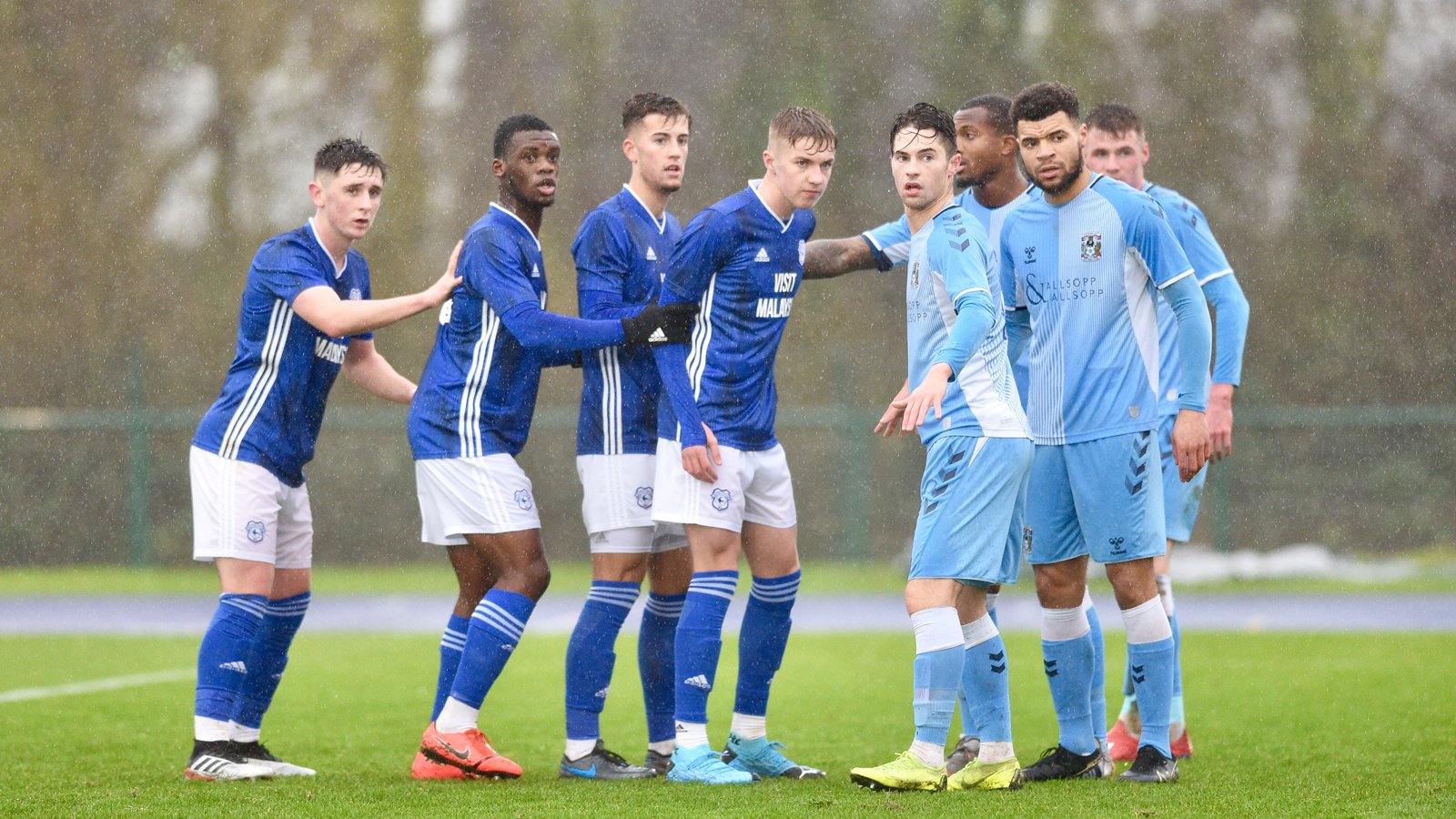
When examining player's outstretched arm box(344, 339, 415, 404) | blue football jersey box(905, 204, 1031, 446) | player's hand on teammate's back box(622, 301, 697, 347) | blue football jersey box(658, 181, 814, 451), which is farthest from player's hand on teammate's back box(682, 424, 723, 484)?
player's outstretched arm box(344, 339, 415, 404)

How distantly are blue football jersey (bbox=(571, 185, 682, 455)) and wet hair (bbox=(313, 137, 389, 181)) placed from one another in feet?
2.70

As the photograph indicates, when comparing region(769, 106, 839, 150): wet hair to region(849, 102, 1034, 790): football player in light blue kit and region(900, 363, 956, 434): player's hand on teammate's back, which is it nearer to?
region(849, 102, 1034, 790): football player in light blue kit

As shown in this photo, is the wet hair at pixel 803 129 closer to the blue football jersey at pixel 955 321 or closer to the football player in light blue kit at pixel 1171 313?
the blue football jersey at pixel 955 321

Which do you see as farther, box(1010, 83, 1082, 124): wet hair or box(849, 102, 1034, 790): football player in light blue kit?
box(1010, 83, 1082, 124): wet hair

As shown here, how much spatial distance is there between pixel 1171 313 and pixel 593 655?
102 inches

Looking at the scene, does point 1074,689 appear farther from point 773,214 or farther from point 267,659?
point 267,659

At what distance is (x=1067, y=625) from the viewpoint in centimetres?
473

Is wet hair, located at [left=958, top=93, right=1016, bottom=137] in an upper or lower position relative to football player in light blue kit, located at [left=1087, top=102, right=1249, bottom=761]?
upper

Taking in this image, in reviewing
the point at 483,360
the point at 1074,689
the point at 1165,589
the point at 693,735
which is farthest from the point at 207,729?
the point at 1165,589

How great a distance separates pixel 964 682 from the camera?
4.69m

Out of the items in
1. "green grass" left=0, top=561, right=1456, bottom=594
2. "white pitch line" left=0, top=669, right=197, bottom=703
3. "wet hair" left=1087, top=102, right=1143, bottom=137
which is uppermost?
"wet hair" left=1087, top=102, right=1143, bottom=137

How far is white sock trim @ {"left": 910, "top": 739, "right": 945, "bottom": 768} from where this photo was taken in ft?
14.1

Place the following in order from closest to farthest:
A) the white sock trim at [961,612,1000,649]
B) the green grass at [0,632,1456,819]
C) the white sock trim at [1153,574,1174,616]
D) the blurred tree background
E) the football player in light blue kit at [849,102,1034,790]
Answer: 1. the green grass at [0,632,1456,819]
2. the football player in light blue kit at [849,102,1034,790]
3. the white sock trim at [961,612,1000,649]
4. the white sock trim at [1153,574,1174,616]
5. the blurred tree background

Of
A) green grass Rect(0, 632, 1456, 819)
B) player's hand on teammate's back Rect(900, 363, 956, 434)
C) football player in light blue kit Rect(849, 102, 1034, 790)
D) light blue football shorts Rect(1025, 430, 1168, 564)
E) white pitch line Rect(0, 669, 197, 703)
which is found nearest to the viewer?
player's hand on teammate's back Rect(900, 363, 956, 434)
